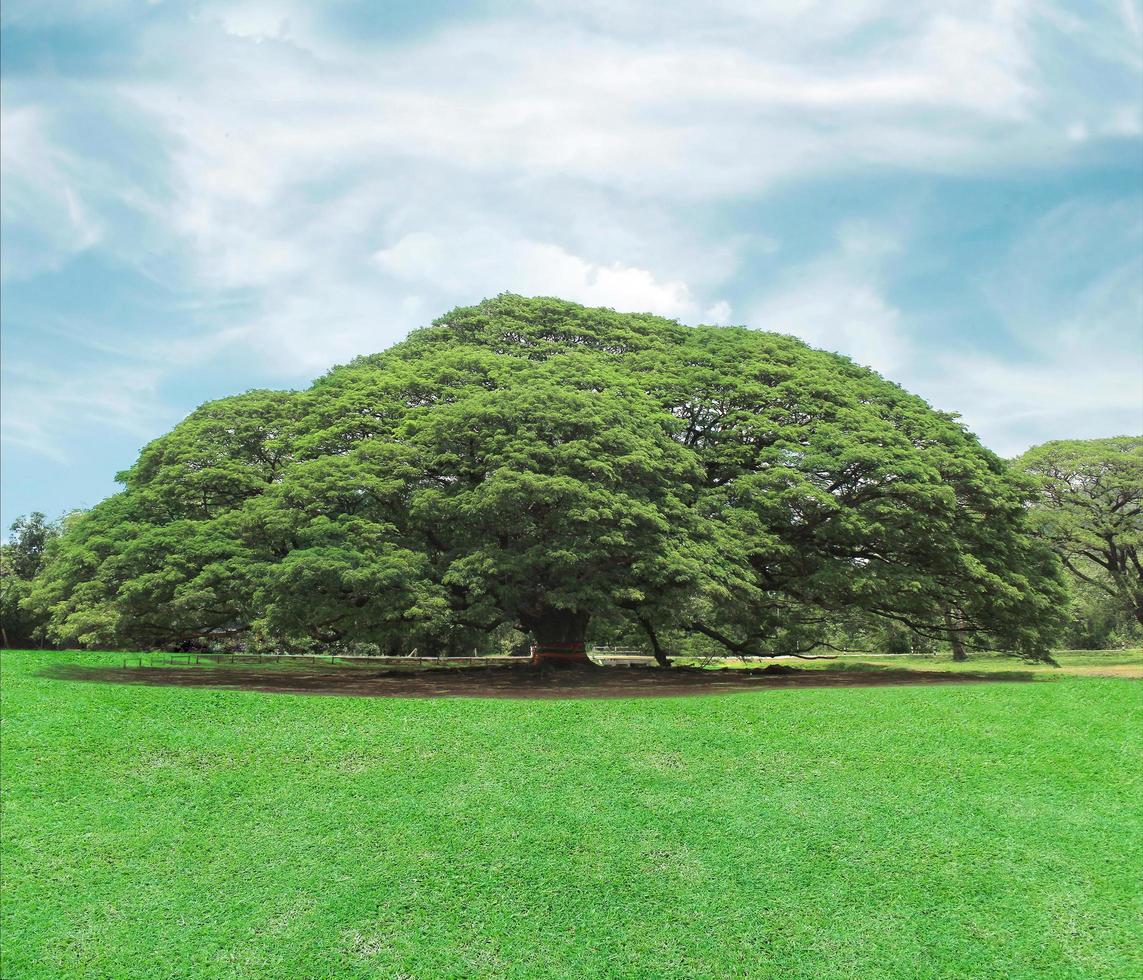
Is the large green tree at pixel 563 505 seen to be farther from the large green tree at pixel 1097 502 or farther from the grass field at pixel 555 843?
the large green tree at pixel 1097 502

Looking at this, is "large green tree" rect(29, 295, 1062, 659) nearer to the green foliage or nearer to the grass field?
the grass field

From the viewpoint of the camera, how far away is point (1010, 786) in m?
9.71

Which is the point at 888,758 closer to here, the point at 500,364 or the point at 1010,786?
the point at 1010,786

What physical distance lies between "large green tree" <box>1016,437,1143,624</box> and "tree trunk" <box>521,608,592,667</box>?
985 inches

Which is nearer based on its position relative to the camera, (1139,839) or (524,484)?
(1139,839)

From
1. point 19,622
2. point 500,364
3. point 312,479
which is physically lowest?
point 19,622

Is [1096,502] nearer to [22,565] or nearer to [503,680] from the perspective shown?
[503,680]

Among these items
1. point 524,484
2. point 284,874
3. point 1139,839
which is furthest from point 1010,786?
point 524,484

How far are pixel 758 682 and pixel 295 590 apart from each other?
10677mm

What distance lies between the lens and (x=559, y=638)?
2167cm

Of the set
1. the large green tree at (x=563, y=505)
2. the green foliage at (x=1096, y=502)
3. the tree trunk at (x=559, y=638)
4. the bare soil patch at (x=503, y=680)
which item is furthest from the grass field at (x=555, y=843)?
the green foliage at (x=1096, y=502)

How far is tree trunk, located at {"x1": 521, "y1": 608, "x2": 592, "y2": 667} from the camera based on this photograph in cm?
2144

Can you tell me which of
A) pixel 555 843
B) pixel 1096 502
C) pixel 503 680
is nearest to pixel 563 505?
pixel 503 680

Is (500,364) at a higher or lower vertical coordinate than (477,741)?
higher
